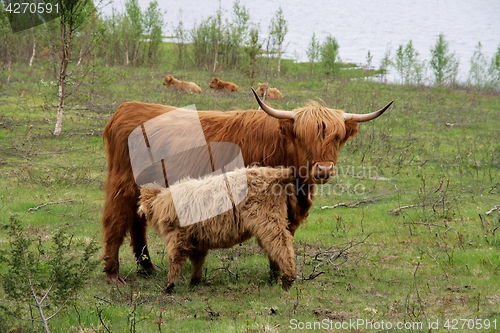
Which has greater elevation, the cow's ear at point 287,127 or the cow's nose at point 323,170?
the cow's ear at point 287,127

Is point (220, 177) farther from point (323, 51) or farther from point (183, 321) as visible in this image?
point (323, 51)

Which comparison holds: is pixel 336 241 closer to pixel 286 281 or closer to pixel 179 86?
pixel 286 281

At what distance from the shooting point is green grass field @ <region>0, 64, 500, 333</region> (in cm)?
466

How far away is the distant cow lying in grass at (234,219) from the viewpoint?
5.16m

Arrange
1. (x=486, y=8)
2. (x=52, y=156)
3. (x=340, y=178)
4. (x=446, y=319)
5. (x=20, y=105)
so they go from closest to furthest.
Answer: (x=446, y=319), (x=340, y=178), (x=52, y=156), (x=20, y=105), (x=486, y=8)

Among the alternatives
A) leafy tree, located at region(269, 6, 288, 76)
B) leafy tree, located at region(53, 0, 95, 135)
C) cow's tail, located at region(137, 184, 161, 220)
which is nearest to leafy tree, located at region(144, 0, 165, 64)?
leafy tree, located at region(269, 6, 288, 76)

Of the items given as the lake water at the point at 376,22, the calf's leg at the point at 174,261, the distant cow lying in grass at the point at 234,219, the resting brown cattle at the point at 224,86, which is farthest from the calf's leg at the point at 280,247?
the lake water at the point at 376,22

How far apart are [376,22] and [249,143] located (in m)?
73.5

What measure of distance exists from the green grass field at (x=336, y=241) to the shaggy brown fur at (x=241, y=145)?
0.52 metres

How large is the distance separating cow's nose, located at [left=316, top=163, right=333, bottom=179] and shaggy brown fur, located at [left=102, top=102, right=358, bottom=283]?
0.04m

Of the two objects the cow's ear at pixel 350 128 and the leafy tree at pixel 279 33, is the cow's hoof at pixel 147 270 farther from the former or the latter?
the leafy tree at pixel 279 33

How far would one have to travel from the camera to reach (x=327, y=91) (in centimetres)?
2105

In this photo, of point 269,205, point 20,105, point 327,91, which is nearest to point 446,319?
point 269,205

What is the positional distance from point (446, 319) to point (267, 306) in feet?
4.57
